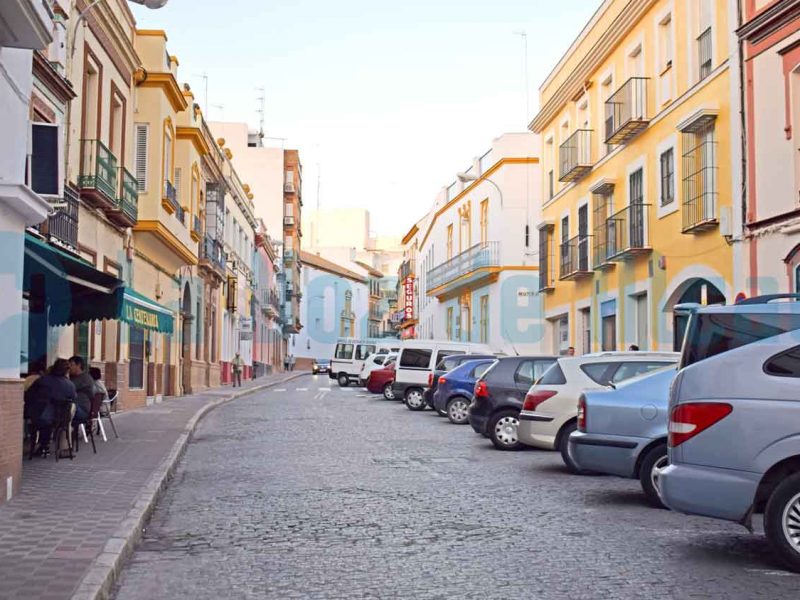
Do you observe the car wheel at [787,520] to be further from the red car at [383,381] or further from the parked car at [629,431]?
the red car at [383,381]

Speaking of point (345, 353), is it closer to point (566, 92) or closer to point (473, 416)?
point (566, 92)

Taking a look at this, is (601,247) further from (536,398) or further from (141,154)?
(536,398)

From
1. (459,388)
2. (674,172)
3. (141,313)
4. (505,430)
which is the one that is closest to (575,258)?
(674,172)

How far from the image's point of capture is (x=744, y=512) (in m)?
7.28

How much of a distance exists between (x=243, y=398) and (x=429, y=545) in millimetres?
28133

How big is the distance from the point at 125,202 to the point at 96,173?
237 centimetres

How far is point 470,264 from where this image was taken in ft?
149

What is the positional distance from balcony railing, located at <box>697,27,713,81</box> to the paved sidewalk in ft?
43.0

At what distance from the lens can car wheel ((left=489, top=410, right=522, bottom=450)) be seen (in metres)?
16.5

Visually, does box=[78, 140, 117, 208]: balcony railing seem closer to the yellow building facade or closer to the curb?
the curb

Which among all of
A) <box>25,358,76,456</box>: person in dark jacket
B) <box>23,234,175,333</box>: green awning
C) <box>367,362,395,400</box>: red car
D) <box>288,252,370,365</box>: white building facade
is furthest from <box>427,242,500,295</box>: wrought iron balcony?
<box>288,252,370,365</box>: white building facade

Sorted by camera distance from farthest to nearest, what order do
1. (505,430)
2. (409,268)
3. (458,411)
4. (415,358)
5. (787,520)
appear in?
(409,268)
(415,358)
(458,411)
(505,430)
(787,520)

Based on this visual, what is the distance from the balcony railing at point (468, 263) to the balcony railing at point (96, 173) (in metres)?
22.6

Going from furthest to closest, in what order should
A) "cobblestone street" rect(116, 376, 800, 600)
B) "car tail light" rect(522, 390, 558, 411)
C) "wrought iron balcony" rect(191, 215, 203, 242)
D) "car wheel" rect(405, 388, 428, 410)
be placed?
"wrought iron balcony" rect(191, 215, 203, 242) < "car wheel" rect(405, 388, 428, 410) < "car tail light" rect(522, 390, 558, 411) < "cobblestone street" rect(116, 376, 800, 600)
